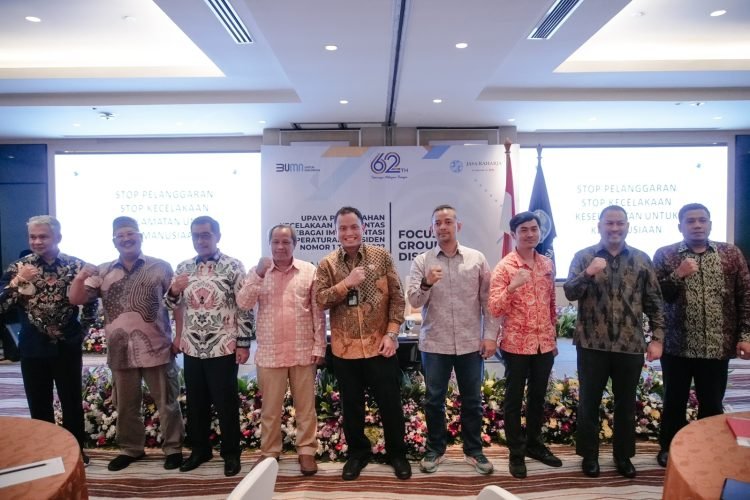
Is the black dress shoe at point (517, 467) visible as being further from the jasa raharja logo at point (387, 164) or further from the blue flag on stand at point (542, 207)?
the jasa raharja logo at point (387, 164)

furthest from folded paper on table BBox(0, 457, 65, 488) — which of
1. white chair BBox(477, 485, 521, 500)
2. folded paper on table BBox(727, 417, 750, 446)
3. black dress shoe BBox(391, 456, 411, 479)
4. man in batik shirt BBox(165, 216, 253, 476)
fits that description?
folded paper on table BBox(727, 417, 750, 446)

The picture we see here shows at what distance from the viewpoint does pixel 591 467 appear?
2850mm

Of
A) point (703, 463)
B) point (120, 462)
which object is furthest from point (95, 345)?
point (703, 463)

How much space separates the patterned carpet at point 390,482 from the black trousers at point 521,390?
0.22 m

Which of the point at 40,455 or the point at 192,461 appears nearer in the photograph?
the point at 40,455

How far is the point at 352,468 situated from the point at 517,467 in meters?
0.96

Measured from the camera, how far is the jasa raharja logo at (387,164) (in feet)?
22.9

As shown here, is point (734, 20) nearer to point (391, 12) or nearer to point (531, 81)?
point (531, 81)

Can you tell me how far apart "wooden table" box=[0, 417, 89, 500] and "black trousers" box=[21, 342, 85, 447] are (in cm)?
123

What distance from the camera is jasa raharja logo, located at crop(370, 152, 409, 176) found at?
22.9 ft

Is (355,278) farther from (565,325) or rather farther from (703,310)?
(565,325)

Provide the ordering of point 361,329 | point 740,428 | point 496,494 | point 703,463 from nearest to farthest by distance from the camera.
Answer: point 496,494 → point 703,463 → point 740,428 → point 361,329

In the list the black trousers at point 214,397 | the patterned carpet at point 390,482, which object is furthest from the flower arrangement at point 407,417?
the black trousers at point 214,397

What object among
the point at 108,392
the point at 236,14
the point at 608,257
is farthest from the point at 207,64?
the point at 608,257
